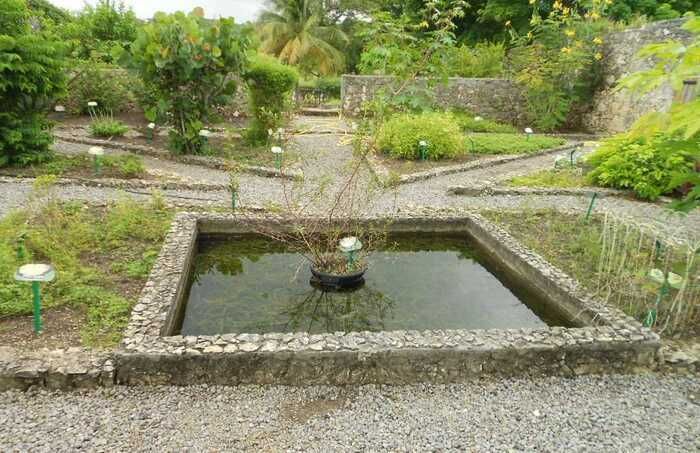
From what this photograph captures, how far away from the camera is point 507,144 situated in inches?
371

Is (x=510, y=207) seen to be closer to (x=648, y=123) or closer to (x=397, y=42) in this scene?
(x=648, y=123)

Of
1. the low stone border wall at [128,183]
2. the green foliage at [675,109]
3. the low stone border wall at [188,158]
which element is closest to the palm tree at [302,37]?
the low stone border wall at [188,158]

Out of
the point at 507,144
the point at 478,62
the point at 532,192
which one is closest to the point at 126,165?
the point at 532,192

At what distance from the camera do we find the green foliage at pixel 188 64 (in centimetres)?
683

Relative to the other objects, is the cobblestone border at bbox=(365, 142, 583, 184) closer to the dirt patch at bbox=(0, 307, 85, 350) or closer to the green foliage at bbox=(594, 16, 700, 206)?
the green foliage at bbox=(594, 16, 700, 206)

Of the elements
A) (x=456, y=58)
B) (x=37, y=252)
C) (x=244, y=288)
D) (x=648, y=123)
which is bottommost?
(x=244, y=288)

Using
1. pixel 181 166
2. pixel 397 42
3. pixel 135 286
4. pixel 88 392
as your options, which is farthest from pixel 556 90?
pixel 88 392

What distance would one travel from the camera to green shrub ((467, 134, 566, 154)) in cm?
916

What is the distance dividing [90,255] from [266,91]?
17.2ft

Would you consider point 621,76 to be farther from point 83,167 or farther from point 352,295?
point 83,167

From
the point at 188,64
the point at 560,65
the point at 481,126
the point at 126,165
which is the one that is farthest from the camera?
the point at 481,126

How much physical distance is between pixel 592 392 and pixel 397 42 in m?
10.8

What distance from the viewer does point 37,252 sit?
390cm

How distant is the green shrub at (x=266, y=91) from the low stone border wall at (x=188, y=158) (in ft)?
4.28
